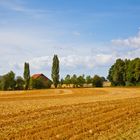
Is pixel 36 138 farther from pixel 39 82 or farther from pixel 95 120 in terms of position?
pixel 39 82

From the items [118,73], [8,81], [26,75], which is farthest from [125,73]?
[8,81]

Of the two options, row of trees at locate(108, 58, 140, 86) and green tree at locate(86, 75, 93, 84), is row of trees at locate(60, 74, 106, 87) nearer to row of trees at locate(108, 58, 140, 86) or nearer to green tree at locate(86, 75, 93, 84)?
green tree at locate(86, 75, 93, 84)

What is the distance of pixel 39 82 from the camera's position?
13588 cm

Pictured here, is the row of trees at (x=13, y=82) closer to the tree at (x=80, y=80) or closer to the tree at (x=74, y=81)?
A: the tree at (x=74, y=81)

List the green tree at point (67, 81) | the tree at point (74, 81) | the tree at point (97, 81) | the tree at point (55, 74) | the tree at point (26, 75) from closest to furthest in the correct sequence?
the tree at point (26, 75) → the tree at point (55, 74) → the tree at point (97, 81) → the tree at point (74, 81) → the green tree at point (67, 81)

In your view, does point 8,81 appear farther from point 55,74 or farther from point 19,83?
point 55,74

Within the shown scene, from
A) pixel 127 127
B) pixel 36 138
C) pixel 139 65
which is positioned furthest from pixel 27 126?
pixel 139 65

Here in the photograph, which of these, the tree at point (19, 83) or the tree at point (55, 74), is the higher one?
the tree at point (55, 74)

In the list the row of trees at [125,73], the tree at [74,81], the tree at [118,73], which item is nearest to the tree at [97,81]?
the row of trees at [125,73]

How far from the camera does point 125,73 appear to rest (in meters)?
129

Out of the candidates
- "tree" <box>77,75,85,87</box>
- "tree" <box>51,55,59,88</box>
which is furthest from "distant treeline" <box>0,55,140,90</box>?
"tree" <box>77,75,85,87</box>

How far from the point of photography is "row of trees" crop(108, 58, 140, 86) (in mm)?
120825

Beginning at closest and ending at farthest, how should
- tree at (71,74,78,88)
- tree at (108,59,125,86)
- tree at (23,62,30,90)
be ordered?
tree at (108,59,125,86), tree at (23,62,30,90), tree at (71,74,78,88)

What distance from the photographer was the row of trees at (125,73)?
121 metres
